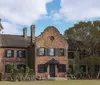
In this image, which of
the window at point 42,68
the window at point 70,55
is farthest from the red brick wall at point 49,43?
the window at point 70,55

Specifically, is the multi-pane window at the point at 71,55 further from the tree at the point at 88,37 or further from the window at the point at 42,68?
the window at the point at 42,68

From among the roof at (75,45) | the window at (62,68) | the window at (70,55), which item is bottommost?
the window at (62,68)

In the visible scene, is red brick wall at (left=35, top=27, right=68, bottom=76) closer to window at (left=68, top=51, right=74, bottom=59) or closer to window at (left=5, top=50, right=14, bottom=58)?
window at (left=68, top=51, right=74, bottom=59)

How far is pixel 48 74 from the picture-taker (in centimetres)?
5016

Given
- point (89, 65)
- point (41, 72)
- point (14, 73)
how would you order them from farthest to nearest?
point (89, 65) → point (41, 72) → point (14, 73)

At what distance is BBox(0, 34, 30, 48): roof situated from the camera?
52147 mm

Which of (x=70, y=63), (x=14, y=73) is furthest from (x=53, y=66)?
Answer: (x=14, y=73)

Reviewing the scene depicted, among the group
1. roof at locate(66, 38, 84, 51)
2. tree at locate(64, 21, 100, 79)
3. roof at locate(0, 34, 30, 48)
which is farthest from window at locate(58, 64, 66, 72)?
roof at locate(0, 34, 30, 48)

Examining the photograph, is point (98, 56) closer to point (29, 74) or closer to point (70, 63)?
point (70, 63)

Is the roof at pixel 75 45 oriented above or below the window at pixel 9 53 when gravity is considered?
above

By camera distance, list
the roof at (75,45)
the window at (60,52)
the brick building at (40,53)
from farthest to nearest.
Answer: the roof at (75,45)
the window at (60,52)
the brick building at (40,53)

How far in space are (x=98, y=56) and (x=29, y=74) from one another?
14.1m

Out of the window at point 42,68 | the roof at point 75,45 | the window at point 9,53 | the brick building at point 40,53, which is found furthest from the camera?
the roof at point 75,45

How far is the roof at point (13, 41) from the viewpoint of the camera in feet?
171
